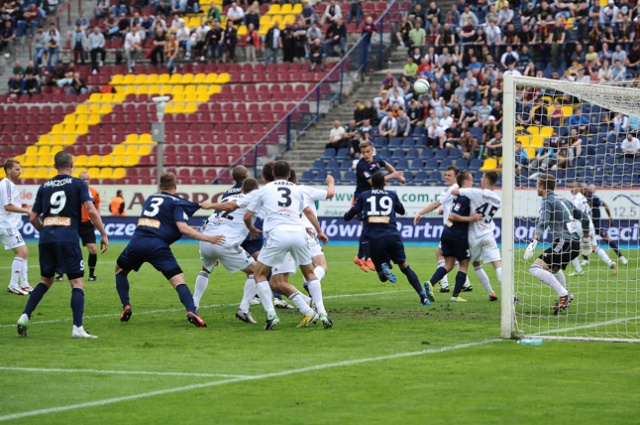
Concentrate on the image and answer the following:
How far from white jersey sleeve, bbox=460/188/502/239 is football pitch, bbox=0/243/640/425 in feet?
3.82

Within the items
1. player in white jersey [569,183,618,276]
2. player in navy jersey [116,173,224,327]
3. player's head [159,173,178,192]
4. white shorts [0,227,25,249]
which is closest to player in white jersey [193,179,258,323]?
player in navy jersey [116,173,224,327]

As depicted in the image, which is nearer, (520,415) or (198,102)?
(520,415)

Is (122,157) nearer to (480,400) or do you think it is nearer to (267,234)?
(267,234)

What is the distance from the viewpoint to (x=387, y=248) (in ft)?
52.5

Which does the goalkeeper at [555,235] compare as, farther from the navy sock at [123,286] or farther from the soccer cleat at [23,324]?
the soccer cleat at [23,324]

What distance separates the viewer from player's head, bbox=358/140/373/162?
58.7 ft

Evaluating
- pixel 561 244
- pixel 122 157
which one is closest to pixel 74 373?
pixel 561 244

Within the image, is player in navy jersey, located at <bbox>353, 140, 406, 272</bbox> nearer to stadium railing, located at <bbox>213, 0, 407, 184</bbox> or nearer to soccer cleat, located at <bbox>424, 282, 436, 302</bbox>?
soccer cleat, located at <bbox>424, 282, 436, 302</bbox>

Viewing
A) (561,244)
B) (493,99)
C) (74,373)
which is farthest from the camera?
(493,99)

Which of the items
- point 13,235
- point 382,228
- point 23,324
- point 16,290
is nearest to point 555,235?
point 382,228

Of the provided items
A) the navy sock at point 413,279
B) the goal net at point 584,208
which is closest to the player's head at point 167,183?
the navy sock at point 413,279

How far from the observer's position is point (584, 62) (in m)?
35.0

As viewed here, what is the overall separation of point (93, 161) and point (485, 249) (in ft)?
88.3

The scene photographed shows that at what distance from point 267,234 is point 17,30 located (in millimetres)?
38709
